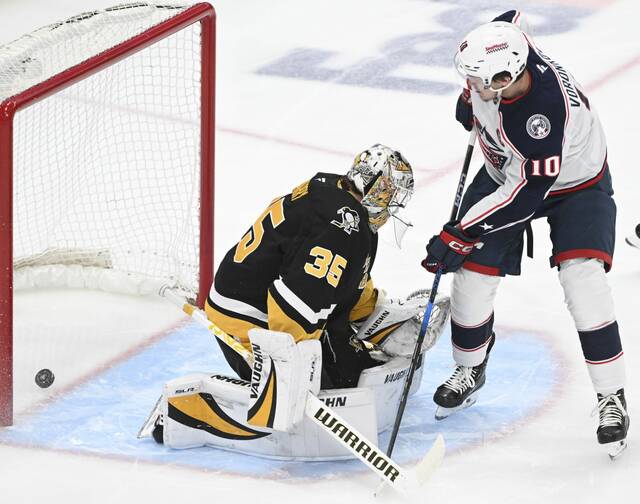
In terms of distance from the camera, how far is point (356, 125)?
5.73 meters

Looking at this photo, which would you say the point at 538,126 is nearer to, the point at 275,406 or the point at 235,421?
the point at 275,406

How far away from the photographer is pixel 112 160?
450 cm

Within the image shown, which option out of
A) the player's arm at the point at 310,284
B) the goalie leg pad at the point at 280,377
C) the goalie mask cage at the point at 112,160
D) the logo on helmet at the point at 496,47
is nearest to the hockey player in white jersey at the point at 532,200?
the logo on helmet at the point at 496,47

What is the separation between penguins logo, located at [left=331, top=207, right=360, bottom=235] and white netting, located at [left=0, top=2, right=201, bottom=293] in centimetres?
111

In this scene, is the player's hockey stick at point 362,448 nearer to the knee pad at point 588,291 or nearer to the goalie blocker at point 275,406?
the goalie blocker at point 275,406

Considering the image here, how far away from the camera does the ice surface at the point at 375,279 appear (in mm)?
3160

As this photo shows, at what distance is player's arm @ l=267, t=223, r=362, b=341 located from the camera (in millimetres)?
3004

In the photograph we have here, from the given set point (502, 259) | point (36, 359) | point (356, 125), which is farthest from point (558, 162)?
point (356, 125)

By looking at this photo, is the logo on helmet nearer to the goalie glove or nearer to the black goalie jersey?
the black goalie jersey

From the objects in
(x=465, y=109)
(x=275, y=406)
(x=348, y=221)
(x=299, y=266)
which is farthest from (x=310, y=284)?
(x=465, y=109)

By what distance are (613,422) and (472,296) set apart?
46 cm

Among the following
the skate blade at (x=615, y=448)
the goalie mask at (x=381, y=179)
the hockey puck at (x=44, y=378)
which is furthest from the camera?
the hockey puck at (x=44, y=378)

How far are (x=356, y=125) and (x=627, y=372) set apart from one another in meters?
2.29

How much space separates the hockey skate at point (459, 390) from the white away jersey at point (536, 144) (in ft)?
1.52
